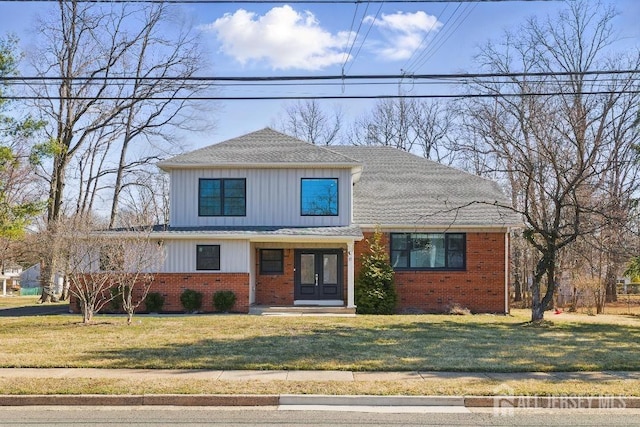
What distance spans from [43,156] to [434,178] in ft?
54.6

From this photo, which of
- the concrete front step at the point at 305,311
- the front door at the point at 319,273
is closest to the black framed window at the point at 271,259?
the front door at the point at 319,273

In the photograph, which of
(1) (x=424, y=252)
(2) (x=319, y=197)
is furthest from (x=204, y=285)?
(1) (x=424, y=252)

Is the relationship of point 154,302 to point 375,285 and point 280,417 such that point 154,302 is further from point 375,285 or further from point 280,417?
point 280,417

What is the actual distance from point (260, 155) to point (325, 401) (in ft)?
53.8

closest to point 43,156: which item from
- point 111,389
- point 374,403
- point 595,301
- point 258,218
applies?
point 258,218

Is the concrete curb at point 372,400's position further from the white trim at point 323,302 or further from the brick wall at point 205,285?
the white trim at point 323,302

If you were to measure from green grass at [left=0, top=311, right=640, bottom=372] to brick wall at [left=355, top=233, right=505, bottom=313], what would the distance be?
4289 mm

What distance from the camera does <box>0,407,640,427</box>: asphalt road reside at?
8.29m

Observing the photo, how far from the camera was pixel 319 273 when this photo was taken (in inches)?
991

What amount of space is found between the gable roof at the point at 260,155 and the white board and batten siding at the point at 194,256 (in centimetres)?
308

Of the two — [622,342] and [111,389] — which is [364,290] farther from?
[111,389]

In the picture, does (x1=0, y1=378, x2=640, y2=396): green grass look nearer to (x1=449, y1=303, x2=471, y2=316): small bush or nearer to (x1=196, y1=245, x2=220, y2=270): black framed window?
(x1=196, y1=245, x2=220, y2=270): black framed window

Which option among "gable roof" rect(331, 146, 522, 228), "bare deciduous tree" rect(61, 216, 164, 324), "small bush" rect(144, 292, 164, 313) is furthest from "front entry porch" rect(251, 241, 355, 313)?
"bare deciduous tree" rect(61, 216, 164, 324)

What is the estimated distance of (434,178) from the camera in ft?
93.2
